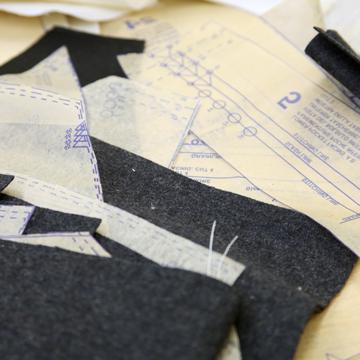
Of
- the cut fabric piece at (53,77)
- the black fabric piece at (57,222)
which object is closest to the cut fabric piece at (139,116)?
the cut fabric piece at (53,77)

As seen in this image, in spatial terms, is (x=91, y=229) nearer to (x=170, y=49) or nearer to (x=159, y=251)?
(x=159, y=251)

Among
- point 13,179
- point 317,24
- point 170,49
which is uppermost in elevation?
point 317,24

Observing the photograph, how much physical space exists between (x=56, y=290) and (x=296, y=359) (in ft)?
0.62

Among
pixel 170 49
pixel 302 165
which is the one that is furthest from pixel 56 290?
pixel 170 49

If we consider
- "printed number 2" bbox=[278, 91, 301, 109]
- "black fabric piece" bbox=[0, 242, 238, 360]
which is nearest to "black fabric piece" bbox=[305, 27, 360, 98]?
"printed number 2" bbox=[278, 91, 301, 109]

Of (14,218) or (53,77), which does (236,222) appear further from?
(53,77)

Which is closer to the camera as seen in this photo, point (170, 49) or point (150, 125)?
point (150, 125)

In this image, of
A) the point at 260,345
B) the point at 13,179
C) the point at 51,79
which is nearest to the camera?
the point at 260,345

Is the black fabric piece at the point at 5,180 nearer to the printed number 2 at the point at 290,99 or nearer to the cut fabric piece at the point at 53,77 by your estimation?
the cut fabric piece at the point at 53,77

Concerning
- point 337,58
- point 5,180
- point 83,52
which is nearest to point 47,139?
point 5,180

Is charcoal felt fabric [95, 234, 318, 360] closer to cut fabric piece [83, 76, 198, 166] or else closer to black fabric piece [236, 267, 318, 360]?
black fabric piece [236, 267, 318, 360]

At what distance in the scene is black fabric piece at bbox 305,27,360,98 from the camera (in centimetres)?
56

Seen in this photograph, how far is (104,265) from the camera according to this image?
16.3 inches

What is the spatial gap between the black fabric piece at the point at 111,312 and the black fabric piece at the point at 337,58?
283mm
